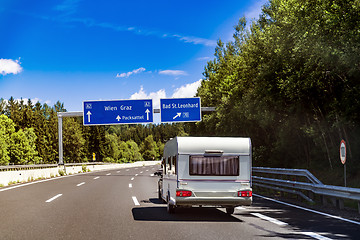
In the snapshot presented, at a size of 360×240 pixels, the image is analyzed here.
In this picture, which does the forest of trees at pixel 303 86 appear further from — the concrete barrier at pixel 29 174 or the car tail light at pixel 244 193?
the concrete barrier at pixel 29 174

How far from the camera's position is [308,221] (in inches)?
354

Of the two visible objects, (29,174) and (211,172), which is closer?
(211,172)

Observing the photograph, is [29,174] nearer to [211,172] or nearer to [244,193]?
[211,172]

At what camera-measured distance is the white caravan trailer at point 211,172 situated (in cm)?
966

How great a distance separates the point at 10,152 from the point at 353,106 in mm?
84897

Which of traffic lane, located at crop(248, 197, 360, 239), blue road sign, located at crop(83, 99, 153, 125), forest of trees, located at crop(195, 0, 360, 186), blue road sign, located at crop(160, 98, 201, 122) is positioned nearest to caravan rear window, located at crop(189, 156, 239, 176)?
traffic lane, located at crop(248, 197, 360, 239)

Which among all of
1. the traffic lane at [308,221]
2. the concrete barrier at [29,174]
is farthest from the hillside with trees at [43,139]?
the traffic lane at [308,221]

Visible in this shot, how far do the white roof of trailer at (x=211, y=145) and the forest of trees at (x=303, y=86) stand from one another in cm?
621

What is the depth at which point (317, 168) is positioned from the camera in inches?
947

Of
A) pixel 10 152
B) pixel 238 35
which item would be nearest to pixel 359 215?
pixel 238 35

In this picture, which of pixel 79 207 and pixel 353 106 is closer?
pixel 79 207

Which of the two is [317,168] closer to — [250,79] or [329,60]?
[250,79]

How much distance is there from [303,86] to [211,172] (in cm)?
912

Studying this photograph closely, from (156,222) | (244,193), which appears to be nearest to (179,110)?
(244,193)
